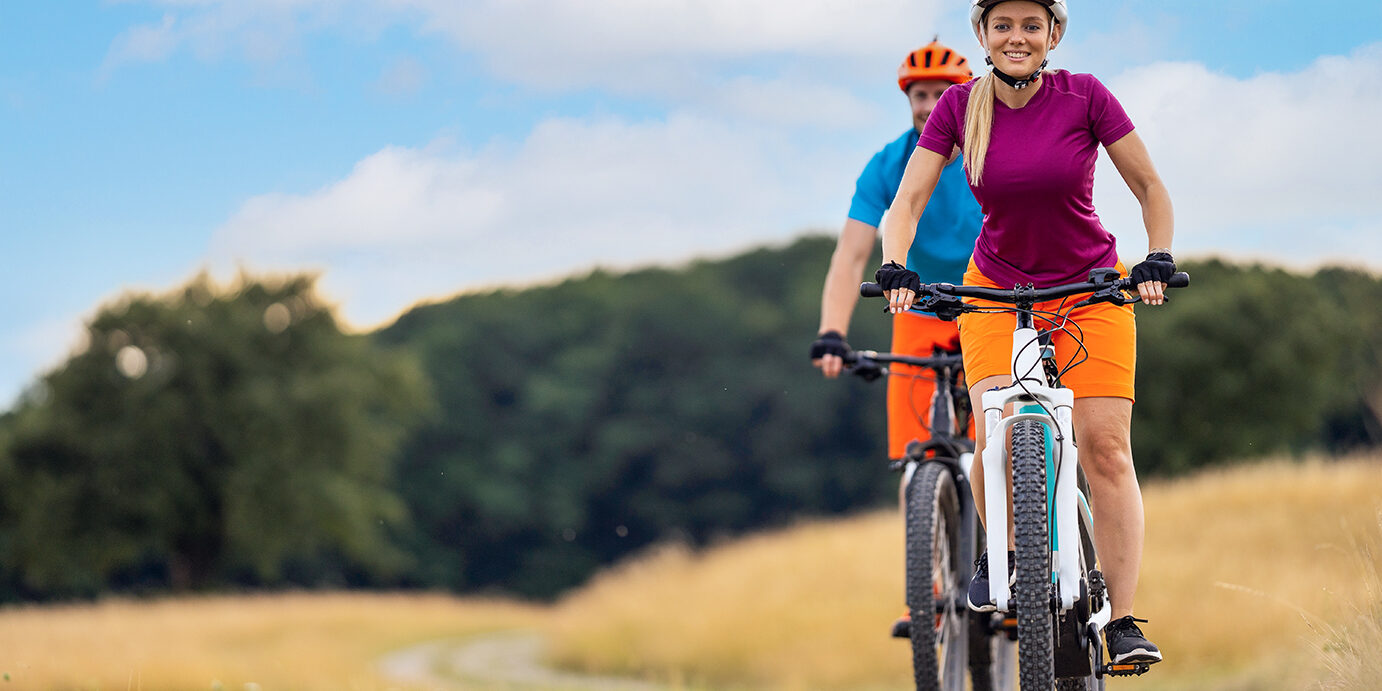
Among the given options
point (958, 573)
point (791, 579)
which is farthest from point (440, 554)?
point (958, 573)

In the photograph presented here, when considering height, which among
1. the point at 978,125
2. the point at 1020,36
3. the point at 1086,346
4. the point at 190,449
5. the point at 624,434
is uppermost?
the point at 624,434

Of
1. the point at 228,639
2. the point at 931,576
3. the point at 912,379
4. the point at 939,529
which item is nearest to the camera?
the point at 931,576

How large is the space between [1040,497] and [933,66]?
2.26 metres

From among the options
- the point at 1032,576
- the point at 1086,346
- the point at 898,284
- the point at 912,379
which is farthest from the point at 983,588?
the point at 912,379

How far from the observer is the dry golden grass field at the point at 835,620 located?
618cm

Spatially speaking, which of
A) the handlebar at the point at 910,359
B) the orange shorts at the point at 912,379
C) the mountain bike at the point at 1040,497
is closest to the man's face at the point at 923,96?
the orange shorts at the point at 912,379

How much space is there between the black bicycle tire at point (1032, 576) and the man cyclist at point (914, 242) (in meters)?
1.59

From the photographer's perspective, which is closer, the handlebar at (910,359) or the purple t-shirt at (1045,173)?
the purple t-shirt at (1045,173)

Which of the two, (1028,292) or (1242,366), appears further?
(1242,366)

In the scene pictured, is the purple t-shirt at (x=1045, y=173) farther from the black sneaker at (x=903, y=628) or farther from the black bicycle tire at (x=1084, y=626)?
the black sneaker at (x=903, y=628)

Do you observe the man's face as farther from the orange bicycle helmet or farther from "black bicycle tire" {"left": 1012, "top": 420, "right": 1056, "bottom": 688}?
"black bicycle tire" {"left": 1012, "top": 420, "right": 1056, "bottom": 688}

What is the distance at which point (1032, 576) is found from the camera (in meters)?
3.28

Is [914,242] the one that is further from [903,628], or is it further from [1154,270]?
[1154,270]

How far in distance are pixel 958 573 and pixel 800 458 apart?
36.9 metres
